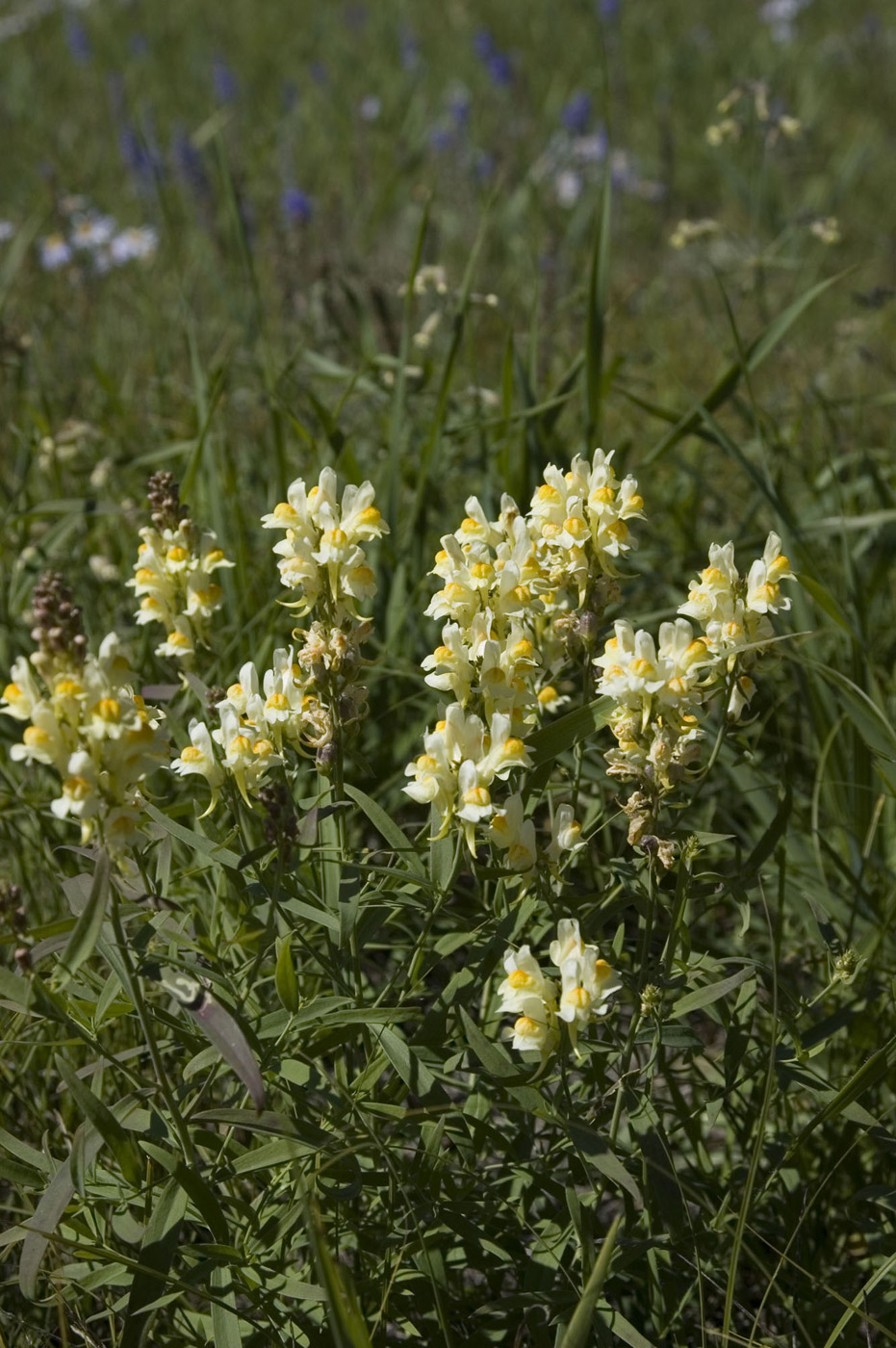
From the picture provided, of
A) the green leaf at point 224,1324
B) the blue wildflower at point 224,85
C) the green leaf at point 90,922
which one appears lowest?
the green leaf at point 224,1324

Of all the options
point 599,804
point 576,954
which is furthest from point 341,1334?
point 599,804

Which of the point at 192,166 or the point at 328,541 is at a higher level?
the point at 192,166

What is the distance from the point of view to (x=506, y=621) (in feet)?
5.53

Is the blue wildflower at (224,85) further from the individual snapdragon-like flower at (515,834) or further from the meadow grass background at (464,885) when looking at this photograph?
the individual snapdragon-like flower at (515,834)

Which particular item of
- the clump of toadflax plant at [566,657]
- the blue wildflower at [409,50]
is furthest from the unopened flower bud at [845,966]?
the blue wildflower at [409,50]

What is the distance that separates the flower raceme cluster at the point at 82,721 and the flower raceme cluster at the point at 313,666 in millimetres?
223

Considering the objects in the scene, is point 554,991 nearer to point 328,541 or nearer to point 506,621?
point 506,621

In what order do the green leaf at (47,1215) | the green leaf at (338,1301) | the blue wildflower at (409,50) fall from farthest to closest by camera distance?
the blue wildflower at (409,50), the green leaf at (47,1215), the green leaf at (338,1301)

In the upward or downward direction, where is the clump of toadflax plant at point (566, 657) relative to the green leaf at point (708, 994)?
upward

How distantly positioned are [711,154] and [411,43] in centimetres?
252

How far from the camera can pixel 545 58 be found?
28.8ft

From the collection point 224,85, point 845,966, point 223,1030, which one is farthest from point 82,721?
point 224,85

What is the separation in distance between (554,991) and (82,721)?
0.60 metres

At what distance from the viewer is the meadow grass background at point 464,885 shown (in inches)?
62.6
